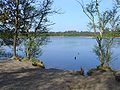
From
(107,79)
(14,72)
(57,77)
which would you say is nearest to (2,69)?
(14,72)

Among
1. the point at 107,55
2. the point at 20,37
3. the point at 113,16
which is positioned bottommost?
the point at 107,55

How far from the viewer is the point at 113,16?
45344mm

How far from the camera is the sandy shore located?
16.6m

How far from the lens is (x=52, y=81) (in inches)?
699

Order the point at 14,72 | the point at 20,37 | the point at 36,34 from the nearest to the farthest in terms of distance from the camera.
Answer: the point at 14,72
the point at 20,37
the point at 36,34

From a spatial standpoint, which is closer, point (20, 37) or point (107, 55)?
point (20, 37)

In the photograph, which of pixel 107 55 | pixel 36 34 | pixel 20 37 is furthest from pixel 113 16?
pixel 20 37

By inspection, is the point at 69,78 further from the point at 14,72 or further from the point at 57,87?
the point at 14,72

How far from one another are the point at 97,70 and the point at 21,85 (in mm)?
6701

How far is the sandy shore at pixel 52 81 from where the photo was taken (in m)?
16.6

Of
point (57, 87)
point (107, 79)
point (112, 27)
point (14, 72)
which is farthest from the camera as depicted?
point (112, 27)

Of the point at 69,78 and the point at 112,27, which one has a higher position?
the point at 112,27

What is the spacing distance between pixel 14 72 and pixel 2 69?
1459 millimetres

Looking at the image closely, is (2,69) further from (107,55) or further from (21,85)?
(107,55)
